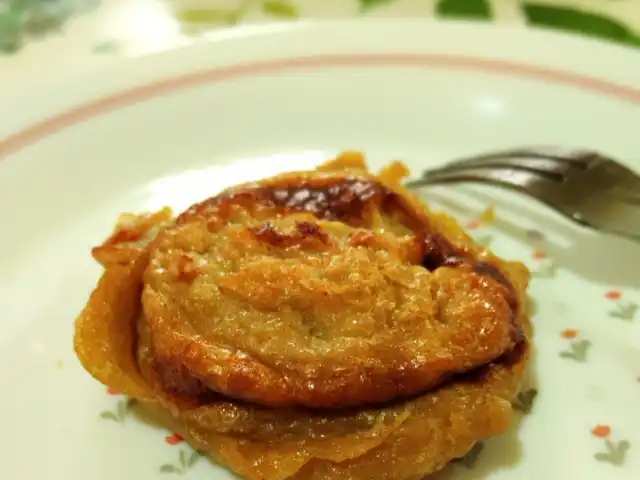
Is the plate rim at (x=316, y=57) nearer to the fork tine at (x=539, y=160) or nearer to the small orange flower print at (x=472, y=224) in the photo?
the fork tine at (x=539, y=160)

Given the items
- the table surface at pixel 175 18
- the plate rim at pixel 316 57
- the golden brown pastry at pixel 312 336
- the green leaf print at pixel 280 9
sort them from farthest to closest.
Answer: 1. the green leaf print at pixel 280 9
2. the table surface at pixel 175 18
3. the plate rim at pixel 316 57
4. the golden brown pastry at pixel 312 336

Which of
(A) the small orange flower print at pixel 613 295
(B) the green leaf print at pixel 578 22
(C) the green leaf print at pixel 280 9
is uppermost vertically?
(C) the green leaf print at pixel 280 9

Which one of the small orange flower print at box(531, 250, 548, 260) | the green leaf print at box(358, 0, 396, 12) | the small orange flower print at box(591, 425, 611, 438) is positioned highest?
the green leaf print at box(358, 0, 396, 12)

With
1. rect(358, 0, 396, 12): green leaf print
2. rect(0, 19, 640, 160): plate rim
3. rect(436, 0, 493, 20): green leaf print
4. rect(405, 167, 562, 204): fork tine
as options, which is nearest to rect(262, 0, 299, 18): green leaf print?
rect(358, 0, 396, 12): green leaf print

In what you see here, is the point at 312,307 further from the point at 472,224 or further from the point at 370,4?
the point at 370,4

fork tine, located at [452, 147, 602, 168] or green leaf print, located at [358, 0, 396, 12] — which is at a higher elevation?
green leaf print, located at [358, 0, 396, 12]

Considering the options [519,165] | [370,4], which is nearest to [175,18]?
[370,4]

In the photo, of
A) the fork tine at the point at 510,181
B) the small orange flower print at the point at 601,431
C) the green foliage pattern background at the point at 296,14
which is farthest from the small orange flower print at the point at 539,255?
the green foliage pattern background at the point at 296,14

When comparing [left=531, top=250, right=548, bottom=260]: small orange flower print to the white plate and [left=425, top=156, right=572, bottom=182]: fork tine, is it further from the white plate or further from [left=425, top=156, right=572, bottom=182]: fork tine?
[left=425, top=156, right=572, bottom=182]: fork tine
